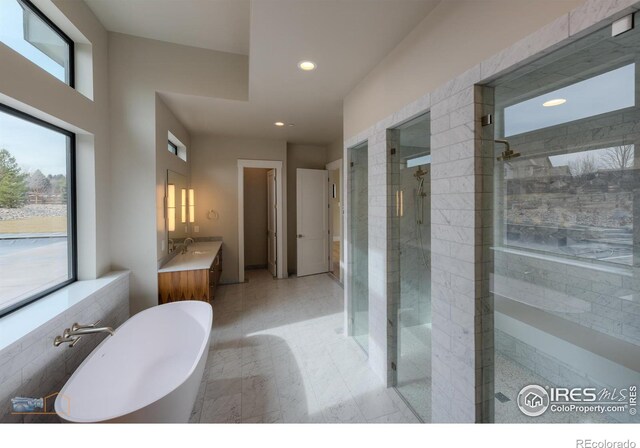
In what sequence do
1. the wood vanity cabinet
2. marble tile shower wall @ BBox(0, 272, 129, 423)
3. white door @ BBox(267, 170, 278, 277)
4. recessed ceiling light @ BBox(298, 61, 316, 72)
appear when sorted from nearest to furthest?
1. marble tile shower wall @ BBox(0, 272, 129, 423)
2. recessed ceiling light @ BBox(298, 61, 316, 72)
3. the wood vanity cabinet
4. white door @ BBox(267, 170, 278, 277)

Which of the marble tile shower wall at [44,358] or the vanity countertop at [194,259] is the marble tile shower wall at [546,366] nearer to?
the marble tile shower wall at [44,358]

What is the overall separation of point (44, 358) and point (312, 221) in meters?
4.23

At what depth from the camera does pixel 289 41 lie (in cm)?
192

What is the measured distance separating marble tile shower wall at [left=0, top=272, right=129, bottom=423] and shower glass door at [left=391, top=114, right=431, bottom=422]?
2293 millimetres

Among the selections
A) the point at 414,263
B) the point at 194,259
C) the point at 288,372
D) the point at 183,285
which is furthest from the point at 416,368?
the point at 194,259

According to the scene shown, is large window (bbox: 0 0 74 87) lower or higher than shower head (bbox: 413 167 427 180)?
higher

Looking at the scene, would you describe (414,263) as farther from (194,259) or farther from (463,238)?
(194,259)

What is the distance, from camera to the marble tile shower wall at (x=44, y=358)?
1.32 metres

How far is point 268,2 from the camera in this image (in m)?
1.57

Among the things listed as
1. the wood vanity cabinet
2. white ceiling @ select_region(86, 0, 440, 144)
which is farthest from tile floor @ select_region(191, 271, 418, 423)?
white ceiling @ select_region(86, 0, 440, 144)

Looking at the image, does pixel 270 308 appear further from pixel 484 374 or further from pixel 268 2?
pixel 268 2

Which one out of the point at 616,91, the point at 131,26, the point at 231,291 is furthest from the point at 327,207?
the point at 616,91

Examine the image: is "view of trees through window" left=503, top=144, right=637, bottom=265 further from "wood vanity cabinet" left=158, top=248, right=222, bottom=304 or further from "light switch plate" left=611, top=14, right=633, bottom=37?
"wood vanity cabinet" left=158, top=248, right=222, bottom=304

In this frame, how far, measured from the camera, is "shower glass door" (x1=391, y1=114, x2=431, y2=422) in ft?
6.01
